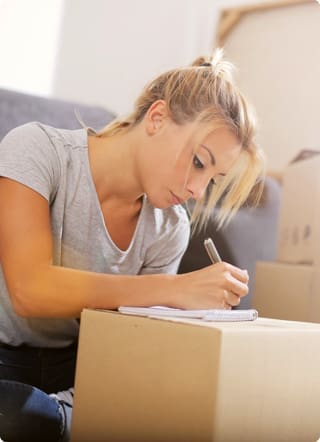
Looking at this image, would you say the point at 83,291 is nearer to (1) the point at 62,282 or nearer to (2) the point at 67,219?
(1) the point at 62,282

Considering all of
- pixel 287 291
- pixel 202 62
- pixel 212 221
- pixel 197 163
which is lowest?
pixel 287 291

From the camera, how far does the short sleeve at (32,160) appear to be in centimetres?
80

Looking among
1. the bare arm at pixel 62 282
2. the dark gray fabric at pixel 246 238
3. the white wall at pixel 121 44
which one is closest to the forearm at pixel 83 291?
the bare arm at pixel 62 282

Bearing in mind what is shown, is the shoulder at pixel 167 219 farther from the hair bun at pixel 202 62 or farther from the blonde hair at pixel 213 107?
the hair bun at pixel 202 62

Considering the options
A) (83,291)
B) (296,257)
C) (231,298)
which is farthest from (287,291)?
(83,291)

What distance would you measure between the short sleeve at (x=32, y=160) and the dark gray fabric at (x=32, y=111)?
6.8 inches

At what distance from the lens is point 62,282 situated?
0.77 metres

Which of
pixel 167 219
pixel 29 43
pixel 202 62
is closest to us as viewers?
pixel 202 62

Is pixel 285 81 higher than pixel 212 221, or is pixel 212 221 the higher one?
pixel 285 81

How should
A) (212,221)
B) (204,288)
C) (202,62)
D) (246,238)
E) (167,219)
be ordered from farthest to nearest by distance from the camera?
(246,238), (212,221), (167,219), (202,62), (204,288)

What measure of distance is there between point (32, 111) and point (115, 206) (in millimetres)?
254

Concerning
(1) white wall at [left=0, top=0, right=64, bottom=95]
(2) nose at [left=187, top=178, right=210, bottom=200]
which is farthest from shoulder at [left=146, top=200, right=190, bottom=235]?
(1) white wall at [left=0, top=0, right=64, bottom=95]

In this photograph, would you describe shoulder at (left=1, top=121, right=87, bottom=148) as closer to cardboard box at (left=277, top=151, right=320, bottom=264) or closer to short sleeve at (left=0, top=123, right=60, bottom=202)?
short sleeve at (left=0, top=123, right=60, bottom=202)

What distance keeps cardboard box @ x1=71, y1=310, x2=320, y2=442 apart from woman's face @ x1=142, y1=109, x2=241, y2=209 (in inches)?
7.8
